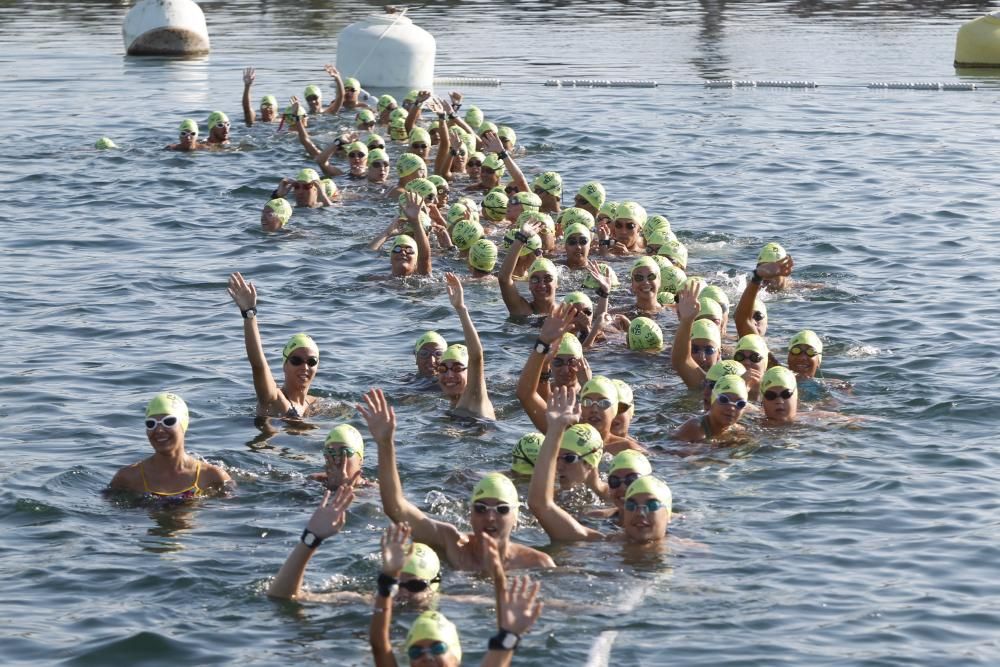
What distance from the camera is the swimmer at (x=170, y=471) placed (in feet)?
41.9

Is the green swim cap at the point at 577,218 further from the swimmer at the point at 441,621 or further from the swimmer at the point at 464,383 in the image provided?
the swimmer at the point at 441,621

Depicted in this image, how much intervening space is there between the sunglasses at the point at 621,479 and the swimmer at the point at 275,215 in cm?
1242

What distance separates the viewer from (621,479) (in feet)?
40.0

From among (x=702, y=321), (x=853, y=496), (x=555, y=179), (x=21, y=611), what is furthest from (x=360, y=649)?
(x=555, y=179)

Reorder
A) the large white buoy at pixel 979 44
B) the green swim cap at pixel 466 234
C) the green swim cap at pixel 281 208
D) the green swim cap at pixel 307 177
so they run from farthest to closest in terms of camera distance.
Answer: the large white buoy at pixel 979 44
the green swim cap at pixel 307 177
the green swim cap at pixel 281 208
the green swim cap at pixel 466 234

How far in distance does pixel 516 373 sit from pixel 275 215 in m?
7.93

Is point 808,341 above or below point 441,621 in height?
below

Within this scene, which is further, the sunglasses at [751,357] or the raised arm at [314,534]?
the sunglasses at [751,357]

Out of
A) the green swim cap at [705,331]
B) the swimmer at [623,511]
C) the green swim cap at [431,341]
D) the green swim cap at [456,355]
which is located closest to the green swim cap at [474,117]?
the green swim cap at [431,341]

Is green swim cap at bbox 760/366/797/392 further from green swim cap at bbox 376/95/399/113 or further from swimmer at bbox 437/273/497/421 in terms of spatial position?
green swim cap at bbox 376/95/399/113

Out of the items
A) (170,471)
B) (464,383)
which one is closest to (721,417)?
(464,383)

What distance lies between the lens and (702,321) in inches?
627

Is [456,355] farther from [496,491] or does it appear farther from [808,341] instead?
[496,491]

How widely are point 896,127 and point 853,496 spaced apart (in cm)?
2048
